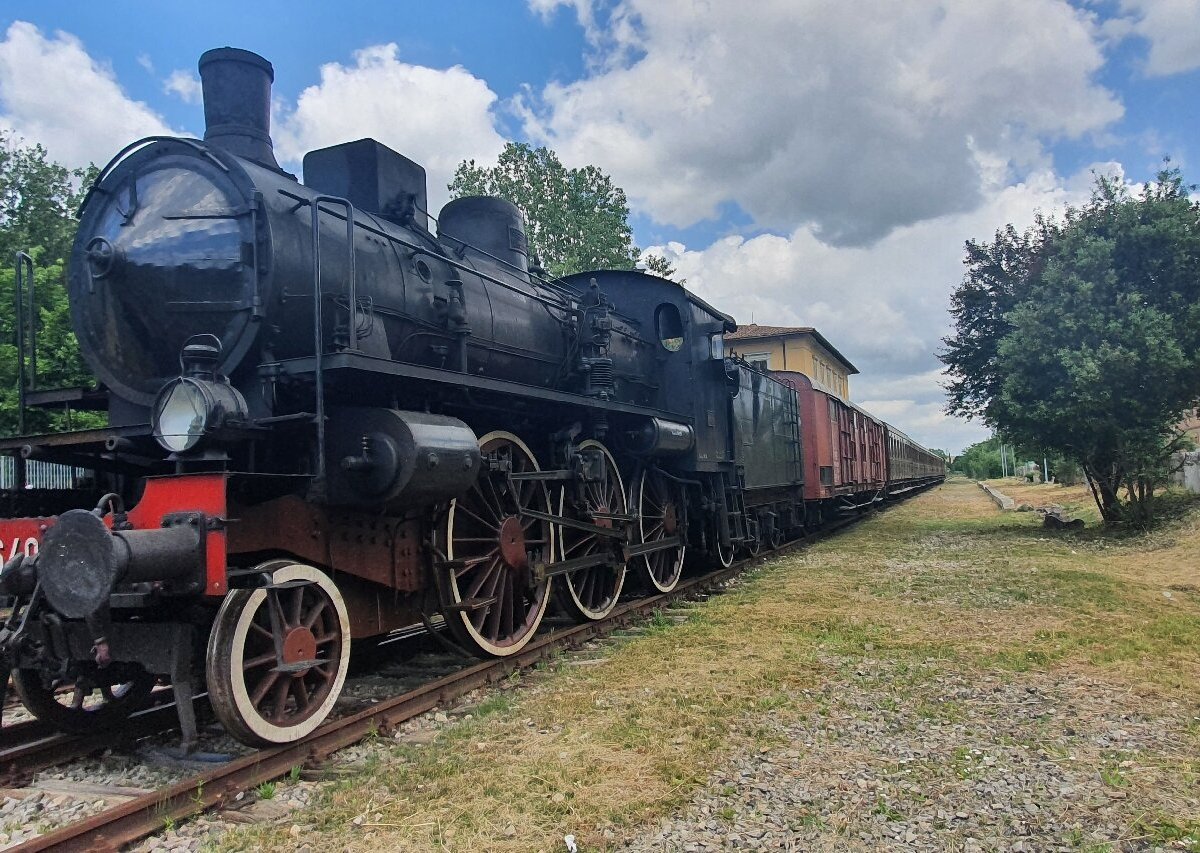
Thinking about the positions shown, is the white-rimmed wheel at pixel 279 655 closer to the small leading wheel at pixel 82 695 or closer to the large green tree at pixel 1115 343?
the small leading wheel at pixel 82 695

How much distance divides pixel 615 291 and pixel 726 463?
8.08 ft

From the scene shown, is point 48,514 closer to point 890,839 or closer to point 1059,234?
point 890,839

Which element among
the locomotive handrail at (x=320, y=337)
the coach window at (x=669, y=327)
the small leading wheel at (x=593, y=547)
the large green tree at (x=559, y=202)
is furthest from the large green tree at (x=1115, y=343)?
the large green tree at (x=559, y=202)

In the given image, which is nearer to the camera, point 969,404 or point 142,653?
point 142,653

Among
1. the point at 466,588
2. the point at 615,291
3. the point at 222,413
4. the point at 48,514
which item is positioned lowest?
the point at 466,588

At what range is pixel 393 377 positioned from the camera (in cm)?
465

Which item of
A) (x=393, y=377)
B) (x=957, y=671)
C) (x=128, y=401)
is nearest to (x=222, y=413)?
(x=393, y=377)

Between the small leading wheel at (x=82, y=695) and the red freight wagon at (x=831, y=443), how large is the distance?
1158 centimetres

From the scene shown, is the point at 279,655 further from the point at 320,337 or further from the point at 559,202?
the point at 559,202

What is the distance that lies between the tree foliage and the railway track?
7.46 m

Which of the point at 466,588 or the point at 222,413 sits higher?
the point at 222,413

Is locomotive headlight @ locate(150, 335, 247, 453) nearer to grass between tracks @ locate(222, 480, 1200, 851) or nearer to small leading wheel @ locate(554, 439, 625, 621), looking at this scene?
grass between tracks @ locate(222, 480, 1200, 851)

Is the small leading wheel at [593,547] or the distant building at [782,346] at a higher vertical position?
the distant building at [782,346]

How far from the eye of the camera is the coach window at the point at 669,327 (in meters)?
9.45
